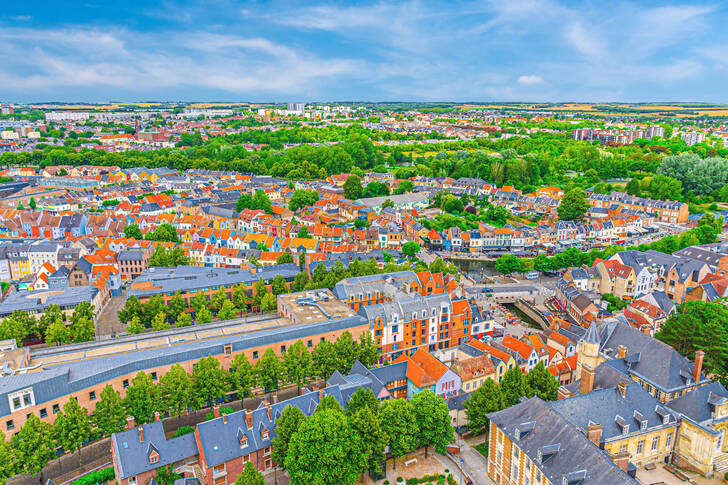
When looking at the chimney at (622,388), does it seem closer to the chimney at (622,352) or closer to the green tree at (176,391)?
the chimney at (622,352)

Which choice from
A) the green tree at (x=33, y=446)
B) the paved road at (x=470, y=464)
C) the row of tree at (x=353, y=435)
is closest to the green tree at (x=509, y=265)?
the paved road at (x=470, y=464)

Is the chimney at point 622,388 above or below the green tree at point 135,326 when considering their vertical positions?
above

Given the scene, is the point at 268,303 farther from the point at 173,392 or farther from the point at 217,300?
the point at 173,392

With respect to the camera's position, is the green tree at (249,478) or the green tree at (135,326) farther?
the green tree at (135,326)

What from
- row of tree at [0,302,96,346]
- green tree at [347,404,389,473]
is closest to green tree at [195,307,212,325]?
row of tree at [0,302,96,346]

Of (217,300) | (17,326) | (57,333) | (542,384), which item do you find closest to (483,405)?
(542,384)

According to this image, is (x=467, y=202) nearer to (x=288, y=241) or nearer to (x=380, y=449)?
(x=288, y=241)

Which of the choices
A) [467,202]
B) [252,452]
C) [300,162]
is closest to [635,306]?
[252,452]
